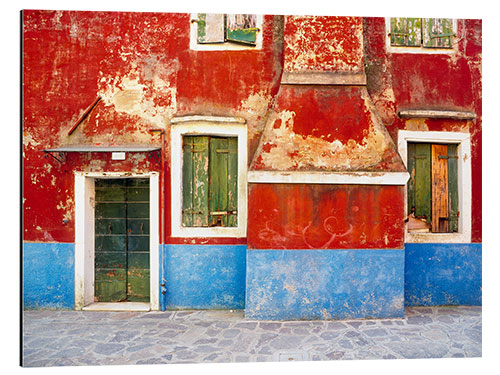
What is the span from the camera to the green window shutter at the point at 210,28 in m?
4.62

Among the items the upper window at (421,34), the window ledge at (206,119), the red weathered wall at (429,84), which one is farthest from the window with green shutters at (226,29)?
the upper window at (421,34)

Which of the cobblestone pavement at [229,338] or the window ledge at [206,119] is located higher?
the window ledge at [206,119]

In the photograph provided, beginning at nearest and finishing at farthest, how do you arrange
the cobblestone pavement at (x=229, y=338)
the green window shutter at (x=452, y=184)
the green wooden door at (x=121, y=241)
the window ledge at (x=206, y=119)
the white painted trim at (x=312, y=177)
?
the cobblestone pavement at (x=229, y=338) → the white painted trim at (x=312, y=177) → the window ledge at (x=206, y=119) → the green window shutter at (x=452, y=184) → the green wooden door at (x=121, y=241)

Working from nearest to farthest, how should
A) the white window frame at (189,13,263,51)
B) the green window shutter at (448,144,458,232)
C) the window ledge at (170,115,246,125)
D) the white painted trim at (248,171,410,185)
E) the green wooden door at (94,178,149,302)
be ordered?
the white painted trim at (248,171,410,185)
the window ledge at (170,115,246,125)
the white window frame at (189,13,263,51)
the green window shutter at (448,144,458,232)
the green wooden door at (94,178,149,302)

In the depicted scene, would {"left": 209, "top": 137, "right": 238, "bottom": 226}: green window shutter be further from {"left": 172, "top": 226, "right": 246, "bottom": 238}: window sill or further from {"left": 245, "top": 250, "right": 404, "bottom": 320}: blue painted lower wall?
{"left": 245, "top": 250, "right": 404, "bottom": 320}: blue painted lower wall

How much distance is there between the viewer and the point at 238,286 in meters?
4.59

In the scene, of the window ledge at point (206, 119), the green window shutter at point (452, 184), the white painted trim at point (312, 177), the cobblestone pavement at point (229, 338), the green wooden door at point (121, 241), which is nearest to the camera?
the cobblestone pavement at point (229, 338)

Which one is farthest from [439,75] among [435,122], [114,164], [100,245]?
[100,245]

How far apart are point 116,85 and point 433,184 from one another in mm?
4981

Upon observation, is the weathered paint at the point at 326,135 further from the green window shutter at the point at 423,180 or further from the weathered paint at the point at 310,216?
the green window shutter at the point at 423,180

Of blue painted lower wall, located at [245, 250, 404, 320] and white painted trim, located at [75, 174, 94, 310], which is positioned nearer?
blue painted lower wall, located at [245, 250, 404, 320]

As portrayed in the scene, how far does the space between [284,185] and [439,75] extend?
2.96 metres

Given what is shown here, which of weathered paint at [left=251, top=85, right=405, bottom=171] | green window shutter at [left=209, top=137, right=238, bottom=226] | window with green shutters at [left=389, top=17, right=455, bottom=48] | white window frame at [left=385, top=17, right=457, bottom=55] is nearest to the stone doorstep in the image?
green window shutter at [left=209, top=137, right=238, bottom=226]

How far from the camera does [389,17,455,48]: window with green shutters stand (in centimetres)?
468
